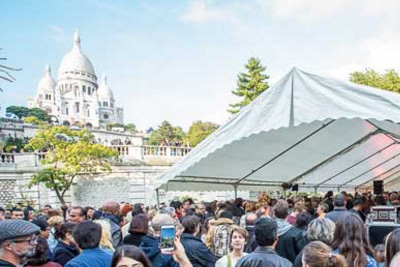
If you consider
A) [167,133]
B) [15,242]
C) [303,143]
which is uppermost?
[167,133]

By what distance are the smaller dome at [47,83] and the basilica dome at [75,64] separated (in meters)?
5.34

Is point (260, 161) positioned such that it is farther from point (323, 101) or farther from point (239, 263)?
point (239, 263)

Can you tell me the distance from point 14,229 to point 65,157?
24.3 m

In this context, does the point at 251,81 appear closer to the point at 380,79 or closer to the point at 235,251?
the point at 380,79

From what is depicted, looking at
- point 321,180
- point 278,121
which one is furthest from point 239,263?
point 321,180

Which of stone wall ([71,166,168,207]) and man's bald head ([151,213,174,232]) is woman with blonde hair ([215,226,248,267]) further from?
stone wall ([71,166,168,207])

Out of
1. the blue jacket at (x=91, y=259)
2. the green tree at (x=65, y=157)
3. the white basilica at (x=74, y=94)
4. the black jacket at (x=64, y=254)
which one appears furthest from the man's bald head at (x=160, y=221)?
the white basilica at (x=74, y=94)

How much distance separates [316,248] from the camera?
2.68m

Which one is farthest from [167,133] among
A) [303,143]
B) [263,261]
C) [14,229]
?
[14,229]

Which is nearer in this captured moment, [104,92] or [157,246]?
[157,246]

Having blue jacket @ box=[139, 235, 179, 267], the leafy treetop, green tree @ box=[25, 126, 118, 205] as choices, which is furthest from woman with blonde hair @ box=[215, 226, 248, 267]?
the leafy treetop

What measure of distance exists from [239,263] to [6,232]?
168cm

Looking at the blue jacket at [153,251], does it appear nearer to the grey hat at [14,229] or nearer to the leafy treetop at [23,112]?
the grey hat at [14,229]

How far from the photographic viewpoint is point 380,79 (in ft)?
116
